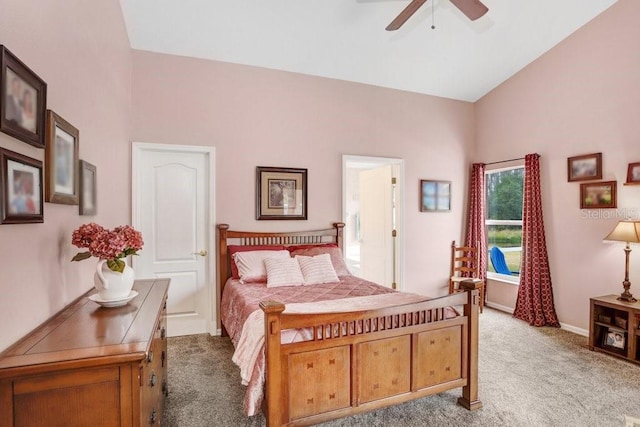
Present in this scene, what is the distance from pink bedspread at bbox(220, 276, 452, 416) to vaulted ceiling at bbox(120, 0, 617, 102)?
255cm

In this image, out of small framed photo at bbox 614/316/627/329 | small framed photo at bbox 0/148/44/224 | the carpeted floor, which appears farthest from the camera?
small framed photo at bbox 614/316/627/329

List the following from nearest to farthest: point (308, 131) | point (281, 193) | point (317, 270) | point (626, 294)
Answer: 1. point (626, 294)
2. point (317, 270)
3. point (281, 193)
4. point (308, 131)

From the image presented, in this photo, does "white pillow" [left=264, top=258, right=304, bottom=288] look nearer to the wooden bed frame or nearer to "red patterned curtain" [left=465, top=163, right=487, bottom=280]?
the wooden bed frame

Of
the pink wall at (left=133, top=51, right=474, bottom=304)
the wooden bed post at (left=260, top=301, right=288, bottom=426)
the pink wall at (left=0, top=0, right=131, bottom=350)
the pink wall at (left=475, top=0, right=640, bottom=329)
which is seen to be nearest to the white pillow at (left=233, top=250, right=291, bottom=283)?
the pink wall at (left=133, top=51, right=474, bottom=304)

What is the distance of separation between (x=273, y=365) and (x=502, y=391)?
192 cm

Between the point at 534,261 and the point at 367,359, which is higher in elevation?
the point at 534,261

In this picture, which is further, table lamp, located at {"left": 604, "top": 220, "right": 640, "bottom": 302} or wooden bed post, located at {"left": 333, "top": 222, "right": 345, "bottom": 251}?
wooden bed post, located at {"left": 333, "top": 222, "right": 345, "bottom": 251}

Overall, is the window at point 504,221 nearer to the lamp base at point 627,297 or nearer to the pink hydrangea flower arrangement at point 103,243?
the lamp base at point 627,297

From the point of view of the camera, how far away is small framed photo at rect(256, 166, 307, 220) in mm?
4125

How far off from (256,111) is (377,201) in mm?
2226

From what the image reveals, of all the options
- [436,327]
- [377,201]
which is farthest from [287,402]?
[377,201]

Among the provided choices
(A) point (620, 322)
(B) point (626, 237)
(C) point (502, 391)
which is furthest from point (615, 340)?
(C) point (502, 391)

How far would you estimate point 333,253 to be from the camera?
4.04 meters

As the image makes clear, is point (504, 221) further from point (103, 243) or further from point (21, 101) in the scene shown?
point (21, 101)
